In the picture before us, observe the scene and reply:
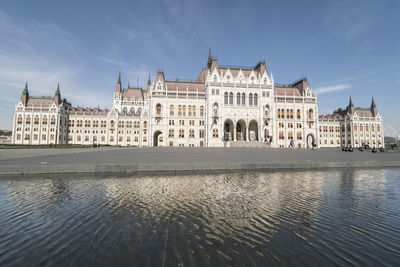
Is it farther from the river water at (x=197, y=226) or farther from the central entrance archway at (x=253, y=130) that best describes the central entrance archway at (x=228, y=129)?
the river water at (x=197, y=226)

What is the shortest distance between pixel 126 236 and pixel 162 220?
87 centimetres

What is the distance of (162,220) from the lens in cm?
405

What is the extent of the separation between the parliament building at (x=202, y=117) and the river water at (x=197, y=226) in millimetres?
Result: 40179

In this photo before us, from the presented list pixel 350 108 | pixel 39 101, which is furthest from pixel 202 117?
pixel 350 108

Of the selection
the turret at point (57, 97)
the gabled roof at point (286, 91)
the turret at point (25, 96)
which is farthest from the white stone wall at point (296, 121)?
the turret at point (25, 96)

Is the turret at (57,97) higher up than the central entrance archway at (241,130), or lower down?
higher up

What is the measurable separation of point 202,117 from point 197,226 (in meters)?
51.3

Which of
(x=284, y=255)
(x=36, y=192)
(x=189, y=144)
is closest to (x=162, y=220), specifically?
(x=284, y=255)

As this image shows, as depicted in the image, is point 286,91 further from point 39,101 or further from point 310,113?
point 39,101

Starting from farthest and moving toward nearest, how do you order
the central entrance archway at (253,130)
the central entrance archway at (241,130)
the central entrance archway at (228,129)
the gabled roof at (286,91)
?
the gabled roof at (286,91)
the central entrance archway at (241,130)
the central entrance archway at (253,130)
the central entrance archway at (228,129)

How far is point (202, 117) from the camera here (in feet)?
179

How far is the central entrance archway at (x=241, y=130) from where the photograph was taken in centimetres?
5561

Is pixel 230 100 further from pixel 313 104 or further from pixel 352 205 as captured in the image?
pixel 352 205

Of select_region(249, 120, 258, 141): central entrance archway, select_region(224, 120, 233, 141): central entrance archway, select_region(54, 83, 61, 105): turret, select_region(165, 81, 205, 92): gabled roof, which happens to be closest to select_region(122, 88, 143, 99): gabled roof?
select_region(54, 83, 61, 105): turret
